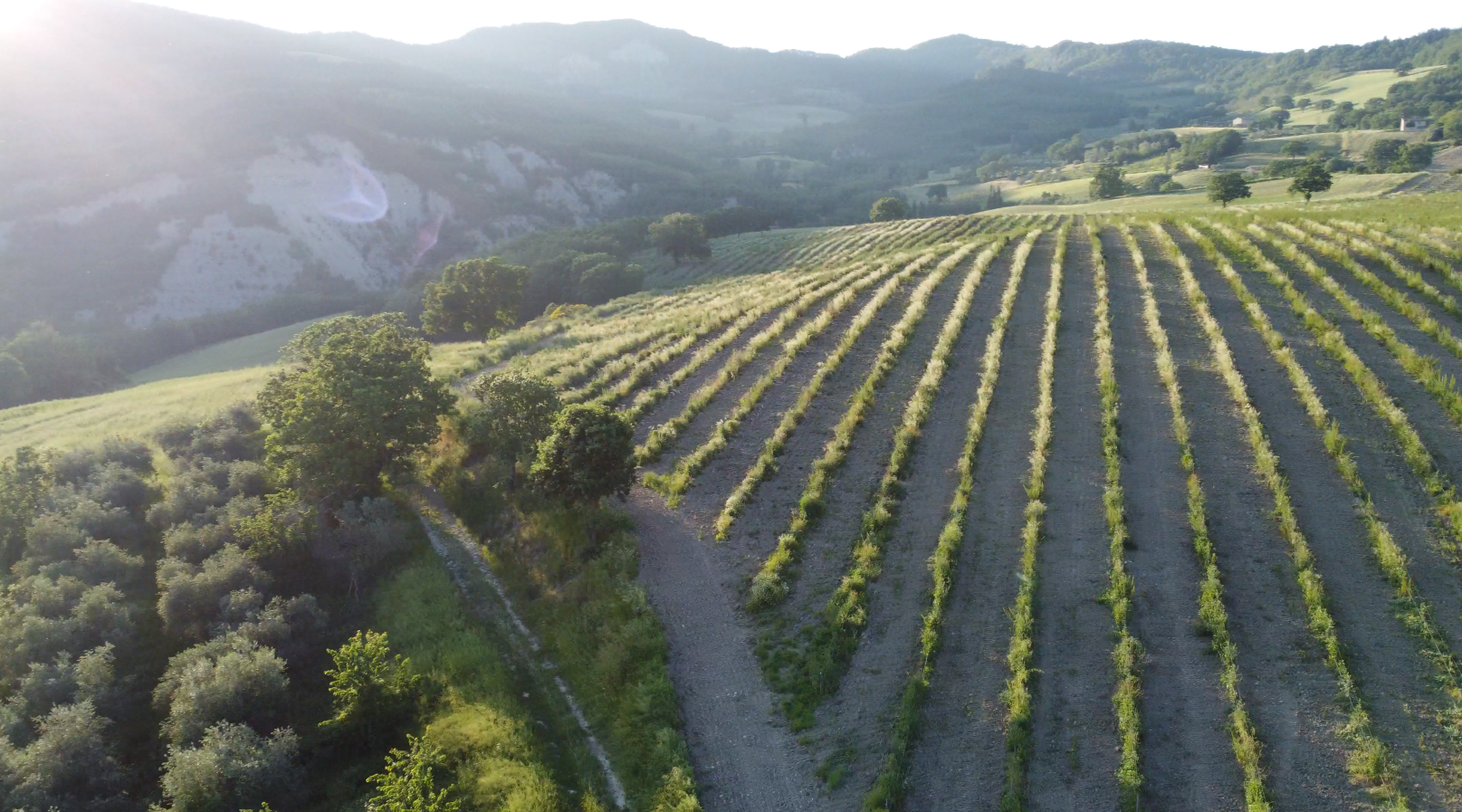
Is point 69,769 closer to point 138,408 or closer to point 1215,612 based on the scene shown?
point 1215,612

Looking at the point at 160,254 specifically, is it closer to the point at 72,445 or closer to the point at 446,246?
the point at 446,246

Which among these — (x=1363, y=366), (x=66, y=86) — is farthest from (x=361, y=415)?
(x=66, y=86)

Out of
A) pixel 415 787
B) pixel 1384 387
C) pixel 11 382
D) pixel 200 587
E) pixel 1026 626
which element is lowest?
pixel 415 787

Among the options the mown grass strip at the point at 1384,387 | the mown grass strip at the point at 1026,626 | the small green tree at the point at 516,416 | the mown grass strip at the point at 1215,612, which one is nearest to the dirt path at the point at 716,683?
the mown grass strip at the point at 1026,626

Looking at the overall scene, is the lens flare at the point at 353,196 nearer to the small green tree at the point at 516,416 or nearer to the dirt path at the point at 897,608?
→ the small green tree at the point at 516,416

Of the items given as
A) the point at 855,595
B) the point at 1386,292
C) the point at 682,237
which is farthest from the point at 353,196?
the point at 1386,292

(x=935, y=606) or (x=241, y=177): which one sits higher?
(x=241, y=177)
